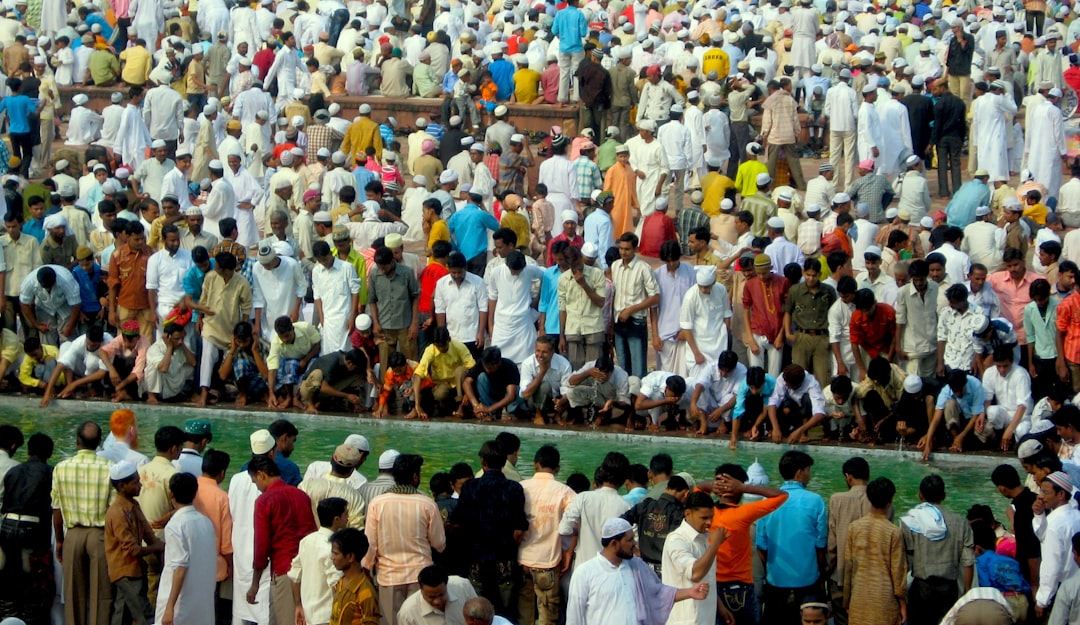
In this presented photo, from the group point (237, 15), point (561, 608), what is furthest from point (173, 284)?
point (237, 15)

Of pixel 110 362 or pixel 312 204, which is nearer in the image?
pixel 110 362

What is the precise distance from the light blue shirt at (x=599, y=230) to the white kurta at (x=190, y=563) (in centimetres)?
755

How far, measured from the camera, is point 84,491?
9.98 metres

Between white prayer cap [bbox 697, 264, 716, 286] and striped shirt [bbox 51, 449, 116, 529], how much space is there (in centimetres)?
552

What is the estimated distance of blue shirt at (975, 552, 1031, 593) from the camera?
9.54 metres

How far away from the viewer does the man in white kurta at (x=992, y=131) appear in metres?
19.7

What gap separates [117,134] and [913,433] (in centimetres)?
1100

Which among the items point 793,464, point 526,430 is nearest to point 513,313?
point 526,430

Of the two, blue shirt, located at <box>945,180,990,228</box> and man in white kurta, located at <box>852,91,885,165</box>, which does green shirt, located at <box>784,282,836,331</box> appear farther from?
man in white kurta, located at <box>852,91,885,165</box>

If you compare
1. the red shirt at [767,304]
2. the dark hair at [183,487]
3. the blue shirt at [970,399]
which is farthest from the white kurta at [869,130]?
the dark hair at [183,487]

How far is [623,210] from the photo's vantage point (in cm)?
1828

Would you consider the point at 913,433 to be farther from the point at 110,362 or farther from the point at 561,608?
the point at 110,362

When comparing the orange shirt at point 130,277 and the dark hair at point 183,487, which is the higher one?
the orange shirt at point 130,277

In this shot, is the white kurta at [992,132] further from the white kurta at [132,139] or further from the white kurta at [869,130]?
the white kurta at [132,139]
